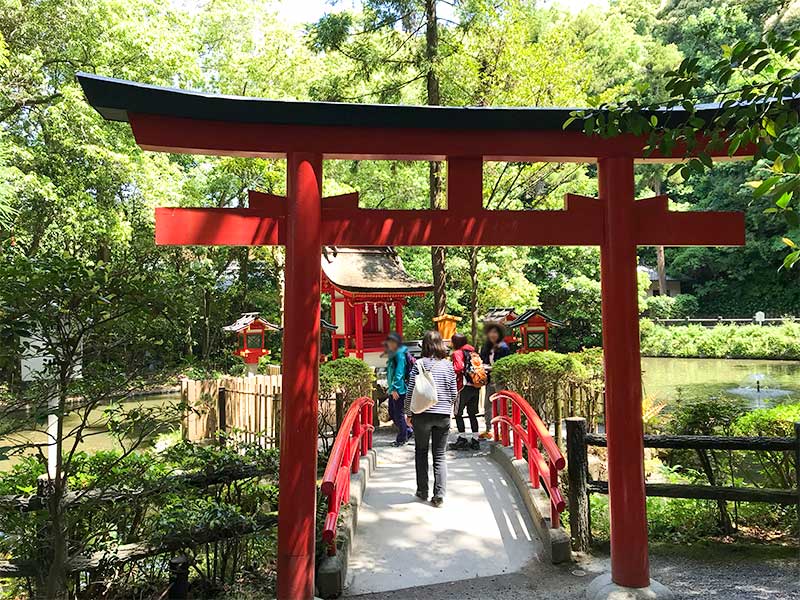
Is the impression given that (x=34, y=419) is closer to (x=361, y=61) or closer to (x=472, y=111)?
(x=472, y=111)

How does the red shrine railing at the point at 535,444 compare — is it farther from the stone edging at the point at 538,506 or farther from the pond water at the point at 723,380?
the pond water at the point at 723,380

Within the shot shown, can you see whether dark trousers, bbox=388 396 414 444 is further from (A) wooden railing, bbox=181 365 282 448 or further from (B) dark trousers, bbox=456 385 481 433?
(A) wooden railing, bbox=181 365 282 448

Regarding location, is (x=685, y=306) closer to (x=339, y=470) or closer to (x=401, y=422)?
(x=401, y=422)

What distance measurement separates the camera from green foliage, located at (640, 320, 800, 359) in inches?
997

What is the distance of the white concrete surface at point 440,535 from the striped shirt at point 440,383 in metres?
1.00

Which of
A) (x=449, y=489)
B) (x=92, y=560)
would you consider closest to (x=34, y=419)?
(x=92, y=560)

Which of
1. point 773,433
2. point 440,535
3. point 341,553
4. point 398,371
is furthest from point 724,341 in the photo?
point 341,553

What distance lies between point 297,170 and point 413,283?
437 inches

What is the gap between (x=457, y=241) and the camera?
413 centimetres

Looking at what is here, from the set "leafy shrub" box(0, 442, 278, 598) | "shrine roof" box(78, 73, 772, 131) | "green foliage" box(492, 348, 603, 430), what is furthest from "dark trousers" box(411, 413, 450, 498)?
"green foliage" box(492, 348, 603, 430)

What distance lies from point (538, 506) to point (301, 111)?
155 inches

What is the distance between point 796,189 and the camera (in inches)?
86.4

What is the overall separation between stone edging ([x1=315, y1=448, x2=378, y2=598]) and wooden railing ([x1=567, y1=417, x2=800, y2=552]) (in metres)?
1.90

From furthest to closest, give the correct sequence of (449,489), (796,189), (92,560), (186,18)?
(186,18)
(449,489)
(92,560)
(796,189)
